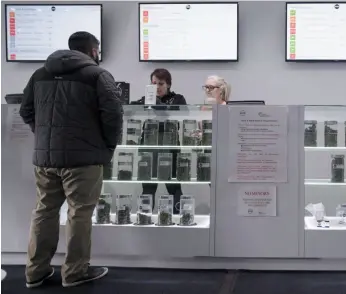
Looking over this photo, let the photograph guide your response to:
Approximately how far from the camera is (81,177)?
8.93 feet

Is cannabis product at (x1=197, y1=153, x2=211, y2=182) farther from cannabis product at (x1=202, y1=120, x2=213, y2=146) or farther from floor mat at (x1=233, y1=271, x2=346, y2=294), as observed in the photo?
floor mat at (x1=233, y1=271, x2=346, y2=294)

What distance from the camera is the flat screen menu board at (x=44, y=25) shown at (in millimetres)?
4980

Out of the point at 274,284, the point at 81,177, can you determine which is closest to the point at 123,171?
the point at 81,177

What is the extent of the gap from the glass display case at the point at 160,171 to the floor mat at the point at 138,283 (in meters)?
0.33

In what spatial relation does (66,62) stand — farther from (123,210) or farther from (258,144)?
(258,144)

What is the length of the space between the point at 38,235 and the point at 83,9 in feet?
9.77

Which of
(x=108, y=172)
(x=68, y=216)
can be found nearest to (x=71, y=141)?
(x=68, y=216)

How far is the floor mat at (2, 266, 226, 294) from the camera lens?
2818 millimetres

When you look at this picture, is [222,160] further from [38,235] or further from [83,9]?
[83,9]

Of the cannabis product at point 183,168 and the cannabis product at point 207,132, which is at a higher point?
the cannabis product at point 207,132

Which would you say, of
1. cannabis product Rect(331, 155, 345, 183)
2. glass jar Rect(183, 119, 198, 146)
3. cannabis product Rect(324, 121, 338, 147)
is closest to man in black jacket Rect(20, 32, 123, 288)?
glass jar Rect(183, 119, 198, 146)

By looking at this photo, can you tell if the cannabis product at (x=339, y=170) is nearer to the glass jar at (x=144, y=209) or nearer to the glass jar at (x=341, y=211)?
the glass jar at (x=341, y=211)

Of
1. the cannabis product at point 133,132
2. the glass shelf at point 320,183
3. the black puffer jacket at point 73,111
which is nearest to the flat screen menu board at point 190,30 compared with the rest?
the cannabis product at point 133,132

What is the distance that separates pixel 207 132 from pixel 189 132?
0.14 meters
